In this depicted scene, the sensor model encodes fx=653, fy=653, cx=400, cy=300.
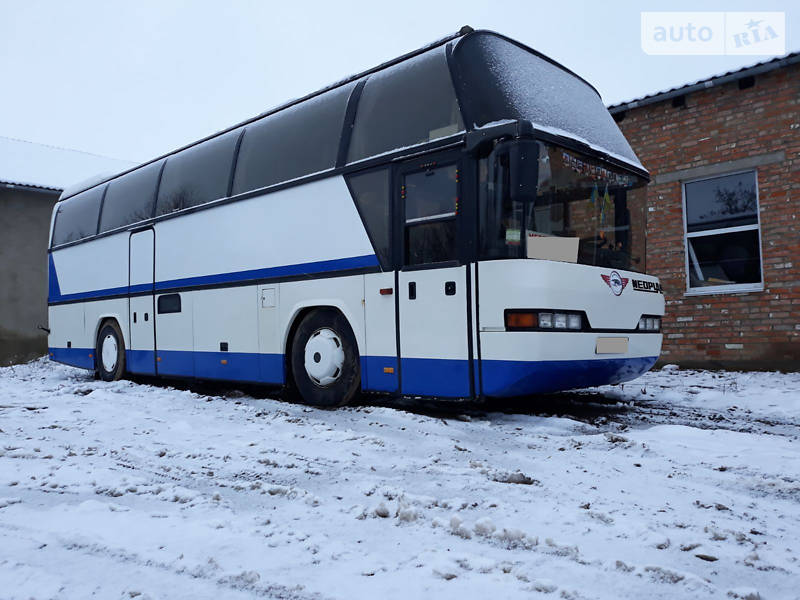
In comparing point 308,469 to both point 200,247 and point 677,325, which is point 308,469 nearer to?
point 200,247

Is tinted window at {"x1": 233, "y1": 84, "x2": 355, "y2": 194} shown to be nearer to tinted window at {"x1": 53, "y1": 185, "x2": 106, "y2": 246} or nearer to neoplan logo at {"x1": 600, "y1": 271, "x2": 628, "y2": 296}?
neoplan logo at {"x1": 600, "y1": 271, "x2": 628, "y2": 296}

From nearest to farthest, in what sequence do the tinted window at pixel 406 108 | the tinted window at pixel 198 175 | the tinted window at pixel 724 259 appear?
the tinted window at pixel 406 108, the tinted window at pixel 198 175, the tinted window at pixel 724 259

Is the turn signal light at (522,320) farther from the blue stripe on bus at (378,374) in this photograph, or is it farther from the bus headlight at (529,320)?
the blue stripe on bus at (378,374)

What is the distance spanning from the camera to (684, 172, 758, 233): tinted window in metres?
9.56

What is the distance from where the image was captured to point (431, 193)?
18.7 feet

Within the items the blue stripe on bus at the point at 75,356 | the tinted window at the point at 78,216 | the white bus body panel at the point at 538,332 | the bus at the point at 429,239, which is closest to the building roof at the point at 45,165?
the tinted window at the point at 78,216

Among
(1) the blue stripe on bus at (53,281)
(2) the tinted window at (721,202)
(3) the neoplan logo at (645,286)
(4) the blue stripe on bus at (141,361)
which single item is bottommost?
(4) the blue stripe on bus at (141,361)

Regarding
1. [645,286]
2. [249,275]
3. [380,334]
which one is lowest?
[380,334]

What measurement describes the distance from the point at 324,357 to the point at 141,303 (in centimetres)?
445

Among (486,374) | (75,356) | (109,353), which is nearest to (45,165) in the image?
(75,356)

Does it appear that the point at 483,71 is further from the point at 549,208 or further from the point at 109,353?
the point at 109,353

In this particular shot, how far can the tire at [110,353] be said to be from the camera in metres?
10.3

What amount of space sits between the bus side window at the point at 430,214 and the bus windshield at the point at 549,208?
35 centimetres

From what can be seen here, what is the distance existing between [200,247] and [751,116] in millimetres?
7973
